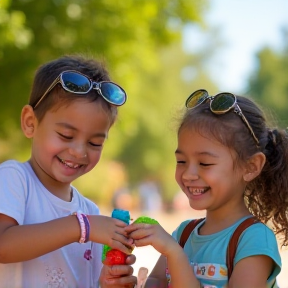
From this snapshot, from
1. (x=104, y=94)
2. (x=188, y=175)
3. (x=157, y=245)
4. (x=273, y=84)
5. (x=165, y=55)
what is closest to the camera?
(x=157, y=245)

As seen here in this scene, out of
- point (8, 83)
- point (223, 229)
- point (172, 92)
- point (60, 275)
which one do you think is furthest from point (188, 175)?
point (172, 92)

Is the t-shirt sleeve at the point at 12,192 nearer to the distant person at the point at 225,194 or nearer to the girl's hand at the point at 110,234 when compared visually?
the girl's hand at the point at 110,234

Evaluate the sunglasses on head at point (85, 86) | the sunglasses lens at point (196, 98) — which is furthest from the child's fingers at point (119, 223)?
the sunglasses lens at point (196, 98)

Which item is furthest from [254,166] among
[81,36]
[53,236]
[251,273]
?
[81,36]

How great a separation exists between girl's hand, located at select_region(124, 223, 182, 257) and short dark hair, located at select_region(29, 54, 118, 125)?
807mm

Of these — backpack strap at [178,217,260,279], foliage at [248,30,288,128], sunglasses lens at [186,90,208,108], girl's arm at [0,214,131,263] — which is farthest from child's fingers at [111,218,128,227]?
foliage at [248,30,288,128]

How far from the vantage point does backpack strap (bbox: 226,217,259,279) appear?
3.36m

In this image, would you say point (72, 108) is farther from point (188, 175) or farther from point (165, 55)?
point (165, 55)

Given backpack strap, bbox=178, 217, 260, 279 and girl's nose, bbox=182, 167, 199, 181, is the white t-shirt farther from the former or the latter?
backpack strap, bbox=178, 217, 260, 279

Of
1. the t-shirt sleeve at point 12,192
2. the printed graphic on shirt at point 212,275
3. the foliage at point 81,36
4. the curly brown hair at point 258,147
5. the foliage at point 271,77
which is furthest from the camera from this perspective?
the foliage at point 271,77

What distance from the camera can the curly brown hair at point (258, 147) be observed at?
11.8 ft

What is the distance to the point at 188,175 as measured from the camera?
3527 millimetres

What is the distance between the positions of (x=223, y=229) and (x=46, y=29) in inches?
465

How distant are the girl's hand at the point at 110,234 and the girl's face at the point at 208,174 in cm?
48
